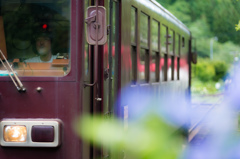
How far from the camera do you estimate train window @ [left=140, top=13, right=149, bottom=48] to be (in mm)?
7578

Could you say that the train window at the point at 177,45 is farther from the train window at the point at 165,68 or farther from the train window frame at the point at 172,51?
the train window at the point at 165,68

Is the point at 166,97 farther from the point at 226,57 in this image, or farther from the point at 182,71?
the point at 226,57

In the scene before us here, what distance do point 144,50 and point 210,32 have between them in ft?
124

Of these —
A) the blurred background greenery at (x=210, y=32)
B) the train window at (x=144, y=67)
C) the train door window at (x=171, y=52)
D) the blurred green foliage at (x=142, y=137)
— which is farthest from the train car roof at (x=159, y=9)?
the blurred green foliage at (x=142, y=137)

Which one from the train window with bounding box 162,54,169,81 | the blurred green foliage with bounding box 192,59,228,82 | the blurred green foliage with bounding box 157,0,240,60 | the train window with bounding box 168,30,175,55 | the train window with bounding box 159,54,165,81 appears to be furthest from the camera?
the blurred green foliage with bounding box 192,59,228,82

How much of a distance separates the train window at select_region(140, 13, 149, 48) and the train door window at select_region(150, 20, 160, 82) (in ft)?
1.27

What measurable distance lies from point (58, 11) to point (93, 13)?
1.34 feet

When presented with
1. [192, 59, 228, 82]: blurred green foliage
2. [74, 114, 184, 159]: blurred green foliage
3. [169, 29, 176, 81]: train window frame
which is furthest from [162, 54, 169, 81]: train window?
[192, 59, 228, 82]: blurred green foliage

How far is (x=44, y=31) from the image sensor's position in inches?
202

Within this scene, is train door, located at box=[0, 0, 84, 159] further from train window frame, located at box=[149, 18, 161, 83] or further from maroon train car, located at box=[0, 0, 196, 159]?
train window frame, located at box=[149, 18, 161, 83]

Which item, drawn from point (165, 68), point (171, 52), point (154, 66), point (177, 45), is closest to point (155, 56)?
point (154, 66)

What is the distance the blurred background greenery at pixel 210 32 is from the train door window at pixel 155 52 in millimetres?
1557

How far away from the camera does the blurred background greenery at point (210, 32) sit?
1602 cm

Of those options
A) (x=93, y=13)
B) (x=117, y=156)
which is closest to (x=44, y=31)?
(x=93, y=13)
